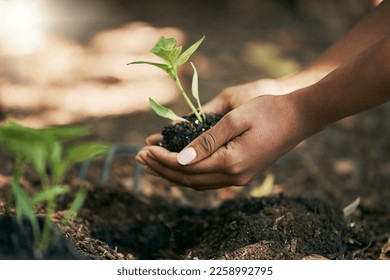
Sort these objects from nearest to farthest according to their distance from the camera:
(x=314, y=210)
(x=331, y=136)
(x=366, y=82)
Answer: (x=366, y=82) < (x=314, y=210) < (x=331, y=136)

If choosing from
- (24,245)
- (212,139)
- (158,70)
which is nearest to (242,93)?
(212,139)

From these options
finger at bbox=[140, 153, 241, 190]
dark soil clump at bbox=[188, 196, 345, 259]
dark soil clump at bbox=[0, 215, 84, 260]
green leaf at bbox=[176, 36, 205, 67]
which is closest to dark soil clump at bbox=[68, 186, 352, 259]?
dark soil clump at bbox=[188, 196, 345, 259]

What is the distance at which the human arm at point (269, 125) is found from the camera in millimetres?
1539

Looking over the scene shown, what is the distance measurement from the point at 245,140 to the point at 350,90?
0.93 feet

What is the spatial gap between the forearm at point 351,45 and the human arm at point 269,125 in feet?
0.92

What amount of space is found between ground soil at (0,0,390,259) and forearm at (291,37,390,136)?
29 cm

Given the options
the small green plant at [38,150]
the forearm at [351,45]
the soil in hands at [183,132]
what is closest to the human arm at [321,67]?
the forearm at [351,45]

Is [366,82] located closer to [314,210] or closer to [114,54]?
[314,210]

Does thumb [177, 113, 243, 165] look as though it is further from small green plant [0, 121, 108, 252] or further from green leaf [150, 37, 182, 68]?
small green plant [0, 121, 108, 252]

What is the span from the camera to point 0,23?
4.08 meters

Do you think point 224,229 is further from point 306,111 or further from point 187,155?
point 306,111

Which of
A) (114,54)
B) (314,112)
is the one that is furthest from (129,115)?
(314,112)

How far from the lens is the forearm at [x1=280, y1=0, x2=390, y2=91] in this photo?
1849 mm
